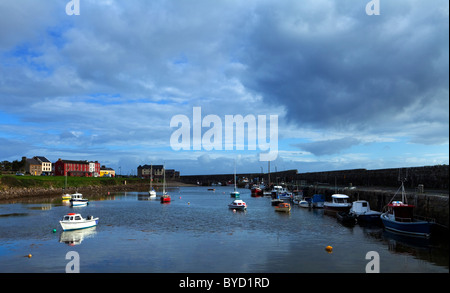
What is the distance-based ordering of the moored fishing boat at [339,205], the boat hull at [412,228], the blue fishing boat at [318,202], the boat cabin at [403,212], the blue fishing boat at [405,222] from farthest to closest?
the blue fishing boat at [318,202], the moored fishing boat at [339,205], the boat cabin at [403,212], the blue fishing boat at [405,222], the boat hull at [412,228]

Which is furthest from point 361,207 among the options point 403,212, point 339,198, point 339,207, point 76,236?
point 76,236

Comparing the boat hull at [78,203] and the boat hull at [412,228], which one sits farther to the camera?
the boat hull at [78,203]

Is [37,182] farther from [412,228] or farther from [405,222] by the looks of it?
[412,228]

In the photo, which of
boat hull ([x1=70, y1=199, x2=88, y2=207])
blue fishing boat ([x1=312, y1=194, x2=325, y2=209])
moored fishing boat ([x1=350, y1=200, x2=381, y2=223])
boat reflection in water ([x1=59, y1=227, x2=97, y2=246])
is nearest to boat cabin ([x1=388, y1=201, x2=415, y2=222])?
moored fishing boat ([x1=350, y1=200, x2=381, y2=223])

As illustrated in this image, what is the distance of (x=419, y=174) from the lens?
6397cm

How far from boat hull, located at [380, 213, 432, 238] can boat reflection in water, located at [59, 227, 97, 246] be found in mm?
36614

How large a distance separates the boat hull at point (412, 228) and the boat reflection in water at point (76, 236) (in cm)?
3661

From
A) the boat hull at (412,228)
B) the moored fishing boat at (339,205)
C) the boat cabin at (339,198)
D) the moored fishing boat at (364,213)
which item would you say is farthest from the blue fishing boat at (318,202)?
Answer: the boat hull at (412,228)

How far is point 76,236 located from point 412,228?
129ft

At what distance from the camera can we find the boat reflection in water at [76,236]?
37.8 m

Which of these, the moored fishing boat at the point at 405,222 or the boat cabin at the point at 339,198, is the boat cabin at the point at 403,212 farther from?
the boat cabin at the point at 339,198

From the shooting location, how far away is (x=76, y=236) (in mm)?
41000
